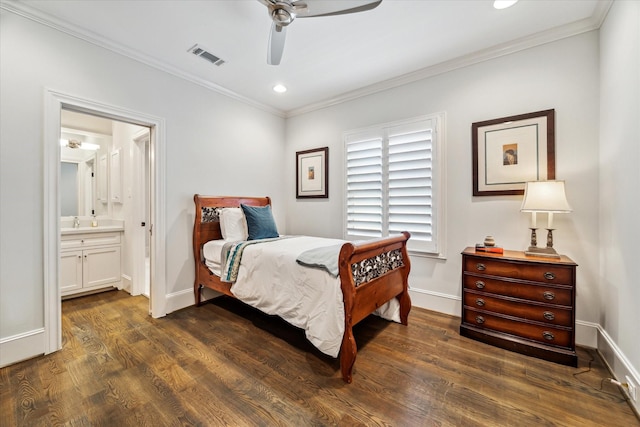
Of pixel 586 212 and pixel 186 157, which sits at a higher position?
pixel 186 157

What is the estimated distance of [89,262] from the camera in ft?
11.7

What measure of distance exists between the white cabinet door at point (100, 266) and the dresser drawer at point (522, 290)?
454 cm

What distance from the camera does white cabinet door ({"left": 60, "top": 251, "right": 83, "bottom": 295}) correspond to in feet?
10.9

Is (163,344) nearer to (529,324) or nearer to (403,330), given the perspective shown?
(403,330)

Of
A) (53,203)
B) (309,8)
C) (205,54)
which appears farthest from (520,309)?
(53,203)

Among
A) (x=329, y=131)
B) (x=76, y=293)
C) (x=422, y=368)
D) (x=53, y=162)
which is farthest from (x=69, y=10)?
(x=422, y=368)

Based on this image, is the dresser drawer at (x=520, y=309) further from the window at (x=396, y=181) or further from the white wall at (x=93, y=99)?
the white wall at (x=93, y=99)

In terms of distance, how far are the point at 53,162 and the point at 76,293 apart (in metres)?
2.17

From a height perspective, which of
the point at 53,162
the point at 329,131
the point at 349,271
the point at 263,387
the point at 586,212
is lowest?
the point at 263,387

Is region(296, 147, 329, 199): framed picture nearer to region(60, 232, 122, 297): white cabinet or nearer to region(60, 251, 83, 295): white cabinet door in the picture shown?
region(60, 232, 122, 297): white cabinet

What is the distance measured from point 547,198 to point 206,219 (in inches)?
137

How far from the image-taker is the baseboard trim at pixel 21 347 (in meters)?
2.01

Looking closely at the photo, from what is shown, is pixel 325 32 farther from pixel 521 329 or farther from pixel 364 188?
pixel 521 329

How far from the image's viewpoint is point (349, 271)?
1864 mm
